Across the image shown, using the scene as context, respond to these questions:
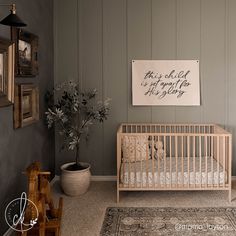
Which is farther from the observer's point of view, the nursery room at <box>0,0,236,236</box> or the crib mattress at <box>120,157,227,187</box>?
the nursery room at <box>0,0,236,236</box>

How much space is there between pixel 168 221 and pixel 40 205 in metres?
1.20

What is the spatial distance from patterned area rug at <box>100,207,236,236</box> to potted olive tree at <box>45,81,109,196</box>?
1.86 ft

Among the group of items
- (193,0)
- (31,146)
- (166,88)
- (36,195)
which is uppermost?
(193,0)

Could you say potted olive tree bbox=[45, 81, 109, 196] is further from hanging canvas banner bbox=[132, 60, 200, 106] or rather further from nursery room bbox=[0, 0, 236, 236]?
hanging canvas banner bbox=[132, 60, 200, 106]

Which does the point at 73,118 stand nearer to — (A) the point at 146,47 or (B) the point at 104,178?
(B) the point at 104,178

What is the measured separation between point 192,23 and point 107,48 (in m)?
1.13

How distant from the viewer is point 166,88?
3.86 metres

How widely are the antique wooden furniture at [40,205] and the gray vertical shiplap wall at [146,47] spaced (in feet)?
5.32

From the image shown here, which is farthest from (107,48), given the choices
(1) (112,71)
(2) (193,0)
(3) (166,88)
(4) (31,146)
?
(4) (31,146)

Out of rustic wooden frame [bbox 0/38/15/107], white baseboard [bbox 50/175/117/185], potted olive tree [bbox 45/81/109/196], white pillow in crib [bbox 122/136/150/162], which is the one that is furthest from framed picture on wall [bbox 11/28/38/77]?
white baseboard [bbox 50/175/117/185]

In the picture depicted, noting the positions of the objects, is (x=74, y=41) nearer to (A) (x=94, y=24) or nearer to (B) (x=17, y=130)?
(A) (x=94, y=24)

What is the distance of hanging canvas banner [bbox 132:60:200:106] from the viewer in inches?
152

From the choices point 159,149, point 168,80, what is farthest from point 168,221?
point 168,80

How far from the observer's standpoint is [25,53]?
2.85 m
